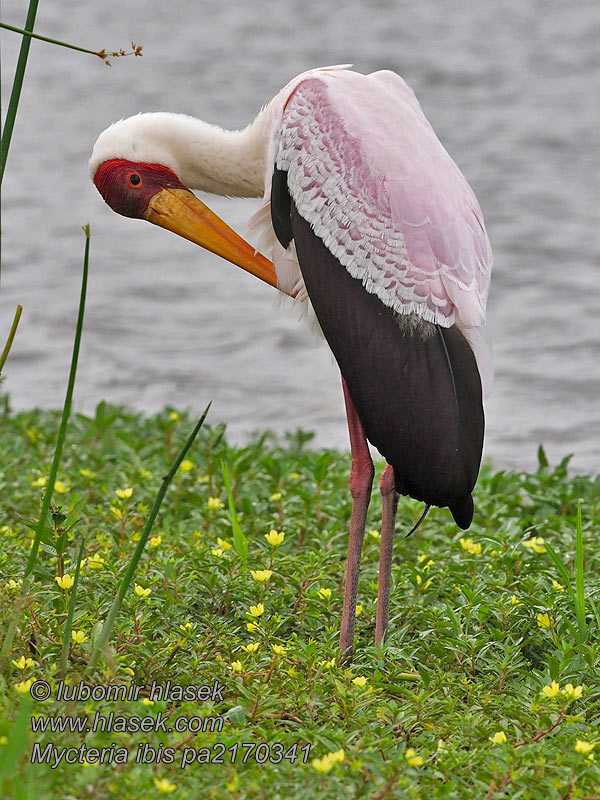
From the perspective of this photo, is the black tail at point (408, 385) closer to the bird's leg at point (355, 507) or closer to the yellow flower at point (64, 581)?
the bird's leg at point (355, 507)

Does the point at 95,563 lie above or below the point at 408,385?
below

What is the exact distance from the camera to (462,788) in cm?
248

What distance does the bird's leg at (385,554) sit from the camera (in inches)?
127

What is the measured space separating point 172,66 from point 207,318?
5591 mm

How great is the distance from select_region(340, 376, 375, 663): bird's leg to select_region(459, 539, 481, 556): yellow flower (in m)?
0.54

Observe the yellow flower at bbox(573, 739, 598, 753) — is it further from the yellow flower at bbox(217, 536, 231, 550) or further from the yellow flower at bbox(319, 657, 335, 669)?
the yellow flower at bbox(217, 536, 231, 550)

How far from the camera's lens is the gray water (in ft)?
22.3

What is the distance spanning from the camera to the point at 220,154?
3.46m

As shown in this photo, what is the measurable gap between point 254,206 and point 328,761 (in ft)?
22.9

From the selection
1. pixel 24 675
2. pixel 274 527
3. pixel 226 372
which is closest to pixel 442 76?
pixel 226 372

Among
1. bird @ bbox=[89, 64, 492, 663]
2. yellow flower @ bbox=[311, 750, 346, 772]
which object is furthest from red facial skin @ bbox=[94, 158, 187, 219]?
yellow flower @ bbox=[311, 750, 346, 772]

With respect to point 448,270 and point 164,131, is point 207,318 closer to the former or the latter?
point 164,131

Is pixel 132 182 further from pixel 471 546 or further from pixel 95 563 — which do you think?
pixel 471 546

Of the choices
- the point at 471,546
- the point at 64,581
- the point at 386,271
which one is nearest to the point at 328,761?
the point at 64,581
